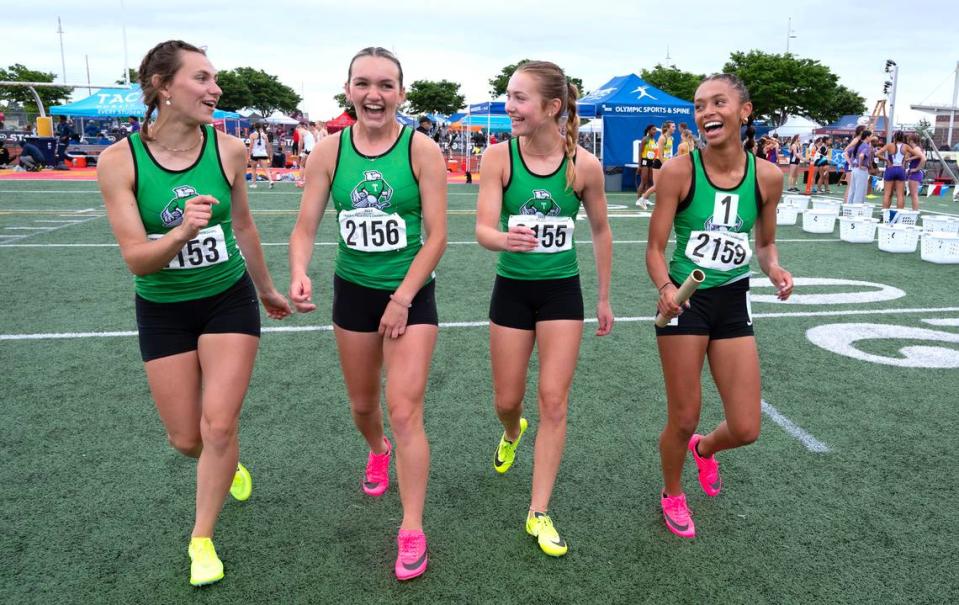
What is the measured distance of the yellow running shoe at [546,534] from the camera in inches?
125

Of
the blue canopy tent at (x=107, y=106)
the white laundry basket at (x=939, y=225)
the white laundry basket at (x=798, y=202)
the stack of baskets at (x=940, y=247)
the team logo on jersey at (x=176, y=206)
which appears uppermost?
the blue canopy tent at (x=107, y=106)

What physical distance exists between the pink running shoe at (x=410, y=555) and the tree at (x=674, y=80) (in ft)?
257

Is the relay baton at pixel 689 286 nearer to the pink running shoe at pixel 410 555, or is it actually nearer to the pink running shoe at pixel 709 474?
the pink running shoe at pixel 709 474

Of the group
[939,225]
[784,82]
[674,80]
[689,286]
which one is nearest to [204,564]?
[689,286]

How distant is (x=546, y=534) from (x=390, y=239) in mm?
1498

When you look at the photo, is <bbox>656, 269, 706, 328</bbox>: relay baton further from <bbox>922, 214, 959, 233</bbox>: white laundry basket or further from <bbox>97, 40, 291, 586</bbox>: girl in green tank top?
<bbox>922, 214, 959, 233</bbox>: white laundry basket

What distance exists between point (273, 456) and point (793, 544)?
9.18 feet

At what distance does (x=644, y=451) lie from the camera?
4273mm

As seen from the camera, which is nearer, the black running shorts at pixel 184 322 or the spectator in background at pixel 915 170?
the black running shorts at pixel 184 322

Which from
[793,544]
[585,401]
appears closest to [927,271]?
[585,401]

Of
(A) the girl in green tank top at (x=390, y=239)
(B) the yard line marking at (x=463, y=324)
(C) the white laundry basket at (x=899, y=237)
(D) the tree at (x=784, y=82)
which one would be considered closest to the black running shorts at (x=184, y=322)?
(A) the girl in green tank top at (x=390, y=239)

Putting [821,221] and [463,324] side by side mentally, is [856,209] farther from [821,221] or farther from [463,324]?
[463,324]

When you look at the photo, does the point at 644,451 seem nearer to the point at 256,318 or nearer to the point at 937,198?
the point at 256,318

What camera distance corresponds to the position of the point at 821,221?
1281 cm
